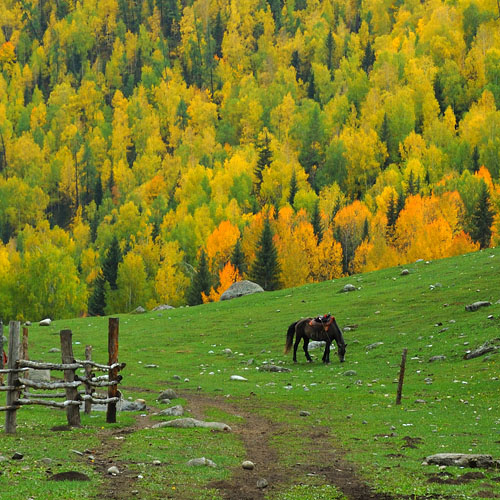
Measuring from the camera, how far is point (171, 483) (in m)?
12.8

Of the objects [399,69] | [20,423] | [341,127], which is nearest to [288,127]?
[341,127]

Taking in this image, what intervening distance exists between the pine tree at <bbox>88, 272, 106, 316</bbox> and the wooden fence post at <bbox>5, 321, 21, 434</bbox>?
87227mm

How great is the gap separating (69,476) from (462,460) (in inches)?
313

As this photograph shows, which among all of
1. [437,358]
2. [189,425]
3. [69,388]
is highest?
[69,388]

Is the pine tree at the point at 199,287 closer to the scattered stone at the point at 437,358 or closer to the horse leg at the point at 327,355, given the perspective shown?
the horse leg at the point at 327,355

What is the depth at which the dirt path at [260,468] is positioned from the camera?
12.4 metres

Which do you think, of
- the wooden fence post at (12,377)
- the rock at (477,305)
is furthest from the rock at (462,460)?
the rock at (477,305)

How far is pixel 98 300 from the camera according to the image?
104 meters

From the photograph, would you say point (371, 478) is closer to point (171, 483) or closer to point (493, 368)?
point (171, 483)

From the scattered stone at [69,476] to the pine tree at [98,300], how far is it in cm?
9269

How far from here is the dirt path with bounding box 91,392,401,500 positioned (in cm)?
1238

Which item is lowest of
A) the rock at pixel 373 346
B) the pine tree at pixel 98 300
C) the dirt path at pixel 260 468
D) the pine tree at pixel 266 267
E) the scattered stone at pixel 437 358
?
the dirt path at pixel 260 468

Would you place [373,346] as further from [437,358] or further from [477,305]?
[477,305]

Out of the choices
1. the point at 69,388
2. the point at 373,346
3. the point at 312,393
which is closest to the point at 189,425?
the point at 69,388
